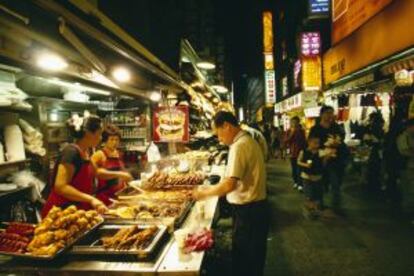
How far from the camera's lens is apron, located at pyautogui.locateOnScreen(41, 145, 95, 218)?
4508mm

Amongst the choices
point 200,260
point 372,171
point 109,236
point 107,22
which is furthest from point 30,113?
point 372,171

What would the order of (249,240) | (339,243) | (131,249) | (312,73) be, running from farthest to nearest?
(312,73) → (339,243) → (249,240) → (131,249)

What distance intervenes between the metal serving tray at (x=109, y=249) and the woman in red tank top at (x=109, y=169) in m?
2.04

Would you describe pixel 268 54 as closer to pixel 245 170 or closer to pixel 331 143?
pixel 331 143

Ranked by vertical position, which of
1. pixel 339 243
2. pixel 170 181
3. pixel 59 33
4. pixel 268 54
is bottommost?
pixel 339 243

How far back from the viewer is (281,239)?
7.67 meters

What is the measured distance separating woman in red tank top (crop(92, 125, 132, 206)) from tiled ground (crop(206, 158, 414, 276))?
206 centimetres

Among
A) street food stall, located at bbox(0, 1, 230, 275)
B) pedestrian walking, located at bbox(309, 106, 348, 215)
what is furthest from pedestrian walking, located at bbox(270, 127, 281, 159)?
street food stall, located at bbox(0, 1, 230, 275)

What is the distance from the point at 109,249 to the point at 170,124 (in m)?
5.51

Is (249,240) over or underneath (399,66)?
underneath

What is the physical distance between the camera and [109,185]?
6.25m

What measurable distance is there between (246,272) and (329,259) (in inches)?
101

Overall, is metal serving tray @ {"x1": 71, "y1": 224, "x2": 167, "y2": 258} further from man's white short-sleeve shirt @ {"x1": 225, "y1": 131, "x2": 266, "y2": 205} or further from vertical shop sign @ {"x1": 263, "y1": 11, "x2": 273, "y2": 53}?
vertical shop sign @ {"x1": 263, "y1": 11, "x2": 273, "y2": 53}

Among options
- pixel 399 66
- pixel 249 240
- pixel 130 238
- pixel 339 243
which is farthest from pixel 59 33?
pixel 399 66
